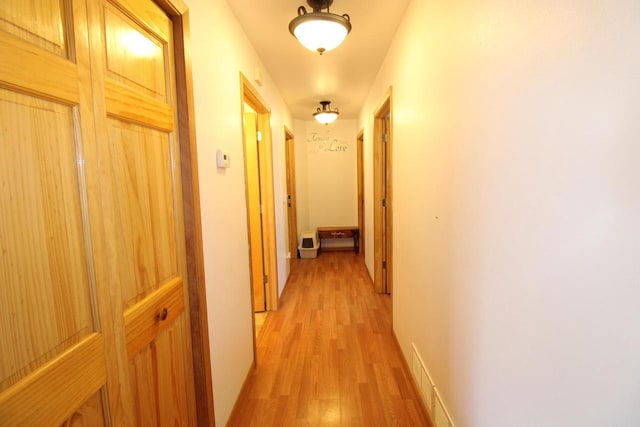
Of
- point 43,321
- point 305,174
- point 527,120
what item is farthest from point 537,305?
point 305,174

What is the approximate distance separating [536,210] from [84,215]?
111 centimetres

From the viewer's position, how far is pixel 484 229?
99cm

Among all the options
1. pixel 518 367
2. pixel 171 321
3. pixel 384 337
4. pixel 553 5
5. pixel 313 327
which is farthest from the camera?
pixel 313 327

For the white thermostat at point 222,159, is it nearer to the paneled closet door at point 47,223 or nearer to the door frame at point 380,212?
the paneled closet door at point 47,223

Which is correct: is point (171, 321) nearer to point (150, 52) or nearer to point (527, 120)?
point (150, 52)

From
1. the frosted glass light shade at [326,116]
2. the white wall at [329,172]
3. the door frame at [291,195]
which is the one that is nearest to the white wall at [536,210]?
the frosted glass light shade at [326,116]

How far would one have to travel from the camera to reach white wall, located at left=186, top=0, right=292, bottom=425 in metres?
1.35

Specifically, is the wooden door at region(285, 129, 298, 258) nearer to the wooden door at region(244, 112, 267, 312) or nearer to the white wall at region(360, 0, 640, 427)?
the wooden door at region(244, 112, 267, 312)

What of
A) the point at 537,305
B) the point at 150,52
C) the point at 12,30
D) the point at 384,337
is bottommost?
the point at 384,337

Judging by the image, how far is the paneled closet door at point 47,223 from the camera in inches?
20.9

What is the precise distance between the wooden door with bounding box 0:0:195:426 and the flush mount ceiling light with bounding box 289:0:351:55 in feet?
2.49

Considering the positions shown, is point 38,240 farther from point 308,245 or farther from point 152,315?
point 308,245

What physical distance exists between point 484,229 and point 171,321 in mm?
1193

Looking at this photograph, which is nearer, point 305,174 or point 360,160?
point 360,160
